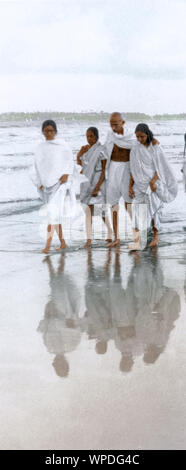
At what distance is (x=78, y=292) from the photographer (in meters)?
6.06

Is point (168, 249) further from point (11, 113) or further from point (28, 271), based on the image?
point (11, 113)

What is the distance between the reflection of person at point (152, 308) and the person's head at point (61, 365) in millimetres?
502

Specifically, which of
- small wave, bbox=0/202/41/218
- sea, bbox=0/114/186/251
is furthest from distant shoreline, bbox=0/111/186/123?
small wave, bbox=0/202/41/218

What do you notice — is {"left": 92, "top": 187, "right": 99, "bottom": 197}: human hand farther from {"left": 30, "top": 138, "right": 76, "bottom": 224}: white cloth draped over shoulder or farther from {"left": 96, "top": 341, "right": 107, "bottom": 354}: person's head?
{"left": 96, "top": 341, "right": 107, "bottom": 354}: person's head

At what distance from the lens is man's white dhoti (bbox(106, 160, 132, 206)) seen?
8492 mm

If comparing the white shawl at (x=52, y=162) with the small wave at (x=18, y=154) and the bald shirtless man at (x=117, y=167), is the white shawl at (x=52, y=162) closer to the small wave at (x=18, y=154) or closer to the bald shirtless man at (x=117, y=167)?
the bald shirtless man at (x=117, y=167)

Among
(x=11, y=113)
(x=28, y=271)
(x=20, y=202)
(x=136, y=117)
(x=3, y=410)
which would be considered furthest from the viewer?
(x=136, y=117)

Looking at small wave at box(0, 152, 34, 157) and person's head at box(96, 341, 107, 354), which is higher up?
small wave at box(0, 152, 34, 157)

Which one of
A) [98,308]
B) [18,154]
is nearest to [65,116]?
[18,154]

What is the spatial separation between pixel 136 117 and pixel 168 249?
1551 inches

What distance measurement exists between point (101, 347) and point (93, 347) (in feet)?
0.17

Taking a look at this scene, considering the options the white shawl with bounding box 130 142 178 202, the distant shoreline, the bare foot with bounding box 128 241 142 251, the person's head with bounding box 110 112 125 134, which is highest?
the distant shoreline
